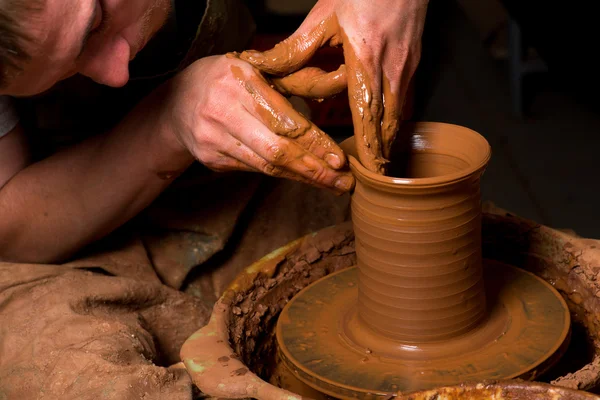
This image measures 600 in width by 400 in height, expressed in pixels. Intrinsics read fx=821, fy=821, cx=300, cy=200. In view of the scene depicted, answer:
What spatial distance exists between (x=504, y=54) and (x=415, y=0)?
11.6ft

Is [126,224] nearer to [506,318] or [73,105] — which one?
[73,105]

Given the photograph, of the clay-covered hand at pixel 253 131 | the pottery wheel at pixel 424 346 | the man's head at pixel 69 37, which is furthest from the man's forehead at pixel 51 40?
the pottery wheel at pixel 424 346

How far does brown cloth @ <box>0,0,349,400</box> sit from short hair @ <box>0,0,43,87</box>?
1.79ft

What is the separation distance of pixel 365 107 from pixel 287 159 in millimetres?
183

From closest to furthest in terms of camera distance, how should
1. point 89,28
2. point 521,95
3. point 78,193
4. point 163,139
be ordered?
point 89,28
point 163,139
point 78,193
point 521,95

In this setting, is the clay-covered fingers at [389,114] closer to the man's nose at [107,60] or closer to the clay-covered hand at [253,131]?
the clay-covered hand at [253,131]

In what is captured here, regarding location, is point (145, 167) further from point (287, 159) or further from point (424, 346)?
point (424, 346)

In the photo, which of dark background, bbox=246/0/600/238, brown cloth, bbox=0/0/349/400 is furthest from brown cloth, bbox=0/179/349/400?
dark background, bbox=246/0/600/238

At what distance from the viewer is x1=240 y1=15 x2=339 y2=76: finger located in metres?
1.66

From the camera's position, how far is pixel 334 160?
5.29 ft

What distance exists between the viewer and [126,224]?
7.20 feet

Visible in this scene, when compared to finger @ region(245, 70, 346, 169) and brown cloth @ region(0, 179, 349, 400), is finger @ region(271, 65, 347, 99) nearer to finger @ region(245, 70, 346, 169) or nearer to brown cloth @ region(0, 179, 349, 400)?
finger @ region(245, 70, 346, 169)

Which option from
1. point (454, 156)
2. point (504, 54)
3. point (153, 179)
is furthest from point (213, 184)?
point (504, 54)

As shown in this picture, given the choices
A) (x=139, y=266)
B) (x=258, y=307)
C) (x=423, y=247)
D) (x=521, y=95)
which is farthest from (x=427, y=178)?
(x=521, y=95)
